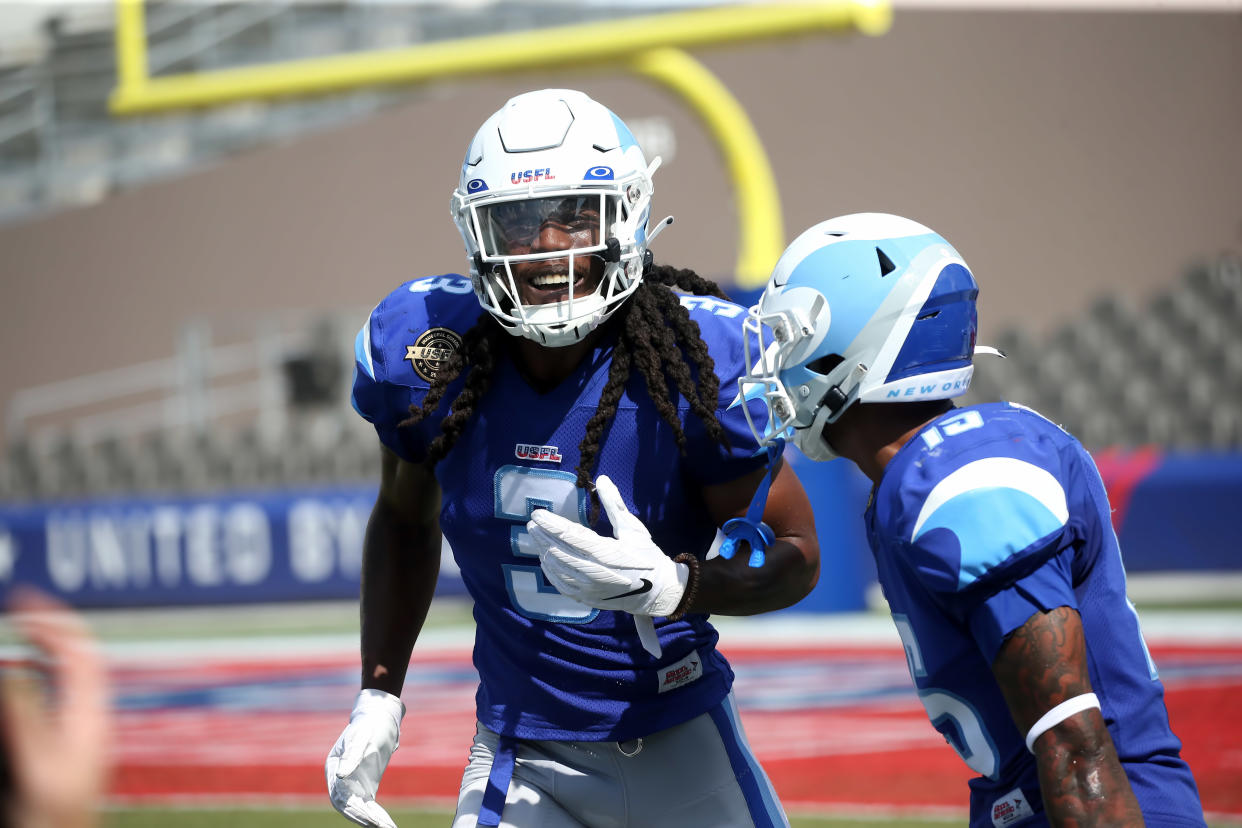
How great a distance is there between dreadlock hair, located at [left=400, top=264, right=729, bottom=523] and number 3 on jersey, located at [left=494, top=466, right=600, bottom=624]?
0.16 feet

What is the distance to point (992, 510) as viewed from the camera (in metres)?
1.72

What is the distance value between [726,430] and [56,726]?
136cm

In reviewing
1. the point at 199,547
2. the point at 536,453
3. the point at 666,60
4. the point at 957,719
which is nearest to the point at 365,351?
the point at 536,453

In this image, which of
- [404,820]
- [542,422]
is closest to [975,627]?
[542,422]

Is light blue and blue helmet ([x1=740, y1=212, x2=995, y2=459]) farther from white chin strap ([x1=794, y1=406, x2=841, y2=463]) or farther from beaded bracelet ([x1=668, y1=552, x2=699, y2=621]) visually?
beaded bracelet ([x1=668, y1=552, x2=699, y2=621])

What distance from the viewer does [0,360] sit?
15086mm

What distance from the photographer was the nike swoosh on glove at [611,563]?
219 centimetres

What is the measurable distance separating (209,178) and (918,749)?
12.0m

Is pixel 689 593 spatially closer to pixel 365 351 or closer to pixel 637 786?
pixel 637 786

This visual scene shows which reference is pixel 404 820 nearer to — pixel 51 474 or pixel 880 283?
pixel 880 283

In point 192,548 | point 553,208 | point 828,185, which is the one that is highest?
point 553,208

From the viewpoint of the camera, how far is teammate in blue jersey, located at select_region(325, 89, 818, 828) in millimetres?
2379

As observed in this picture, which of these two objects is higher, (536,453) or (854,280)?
(854,280)

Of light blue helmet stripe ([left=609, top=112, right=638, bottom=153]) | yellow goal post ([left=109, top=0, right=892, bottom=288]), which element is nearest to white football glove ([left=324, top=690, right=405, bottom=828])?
light blue helmet stripe ([left=609, top=112, right=638, bottom=153])
